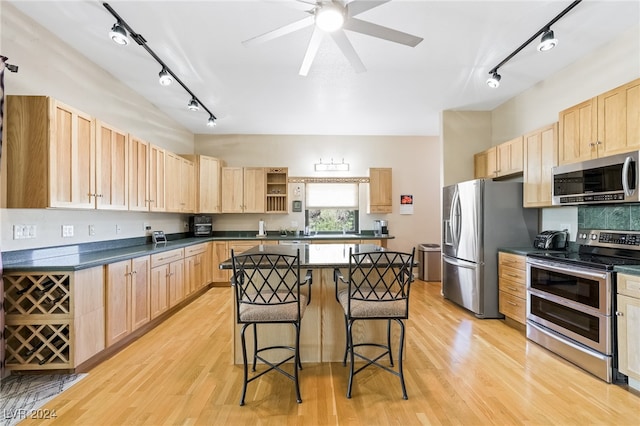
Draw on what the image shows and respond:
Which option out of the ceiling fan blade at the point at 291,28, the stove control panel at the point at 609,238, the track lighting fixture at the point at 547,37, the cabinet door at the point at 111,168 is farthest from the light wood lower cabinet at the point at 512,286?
the cabinet door at the point at 111,168

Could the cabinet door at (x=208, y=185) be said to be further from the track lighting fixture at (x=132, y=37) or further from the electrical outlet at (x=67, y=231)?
the electrical outlet at (x=67, y=231)

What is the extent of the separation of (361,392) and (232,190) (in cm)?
449

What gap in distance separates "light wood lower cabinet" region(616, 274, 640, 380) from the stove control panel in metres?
0.62

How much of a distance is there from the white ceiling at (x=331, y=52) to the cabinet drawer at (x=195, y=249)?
218 cm

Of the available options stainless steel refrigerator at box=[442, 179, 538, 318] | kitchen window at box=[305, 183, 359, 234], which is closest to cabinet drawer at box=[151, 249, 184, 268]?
kitchen window at box=[305, 183, 359, 234]

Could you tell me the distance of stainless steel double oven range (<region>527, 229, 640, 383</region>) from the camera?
2.29 metres

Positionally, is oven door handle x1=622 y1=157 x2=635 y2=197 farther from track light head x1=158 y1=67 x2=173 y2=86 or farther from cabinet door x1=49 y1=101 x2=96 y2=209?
cabinet door x1=49 y1=101 x2=96 y2=209

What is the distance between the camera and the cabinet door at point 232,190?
18.9ft

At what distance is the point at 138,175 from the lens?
359 cm

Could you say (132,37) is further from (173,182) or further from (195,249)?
(195,249)

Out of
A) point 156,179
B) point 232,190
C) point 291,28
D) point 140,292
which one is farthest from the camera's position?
point 232,190

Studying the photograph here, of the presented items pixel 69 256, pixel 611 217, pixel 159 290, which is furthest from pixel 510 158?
pixel 69 256

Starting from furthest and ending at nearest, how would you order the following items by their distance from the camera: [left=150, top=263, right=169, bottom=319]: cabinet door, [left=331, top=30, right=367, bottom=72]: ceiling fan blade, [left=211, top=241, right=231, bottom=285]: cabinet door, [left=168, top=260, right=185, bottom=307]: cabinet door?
[left=211, top=241, right=231, bottom=285]: cabinet door
[left=168, top=260, right=185, bottom=307]: cabinet door
[left=150, top=263, right=169, bottom=319]: cabinet door
[left=331, top=30, right=367, bottom=72]: ceiling fan blade

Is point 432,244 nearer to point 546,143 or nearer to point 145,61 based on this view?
point 546,143
